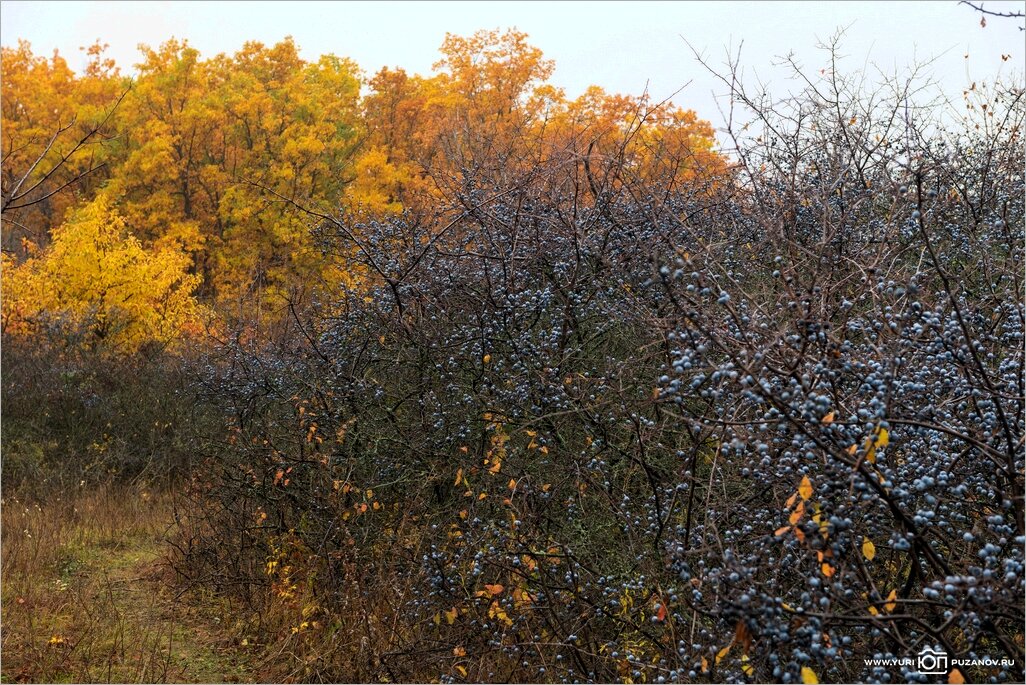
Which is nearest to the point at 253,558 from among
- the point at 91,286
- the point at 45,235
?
the point at 91,286

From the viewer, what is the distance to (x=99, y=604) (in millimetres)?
7496

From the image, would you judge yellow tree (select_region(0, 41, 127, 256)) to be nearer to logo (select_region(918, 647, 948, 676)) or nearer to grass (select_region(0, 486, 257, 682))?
grass (select_region(0, 486, 257, 682))

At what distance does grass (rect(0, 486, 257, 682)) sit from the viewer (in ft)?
20.3

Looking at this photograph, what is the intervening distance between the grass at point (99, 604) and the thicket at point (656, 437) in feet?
1.40

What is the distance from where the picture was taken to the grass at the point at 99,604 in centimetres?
619

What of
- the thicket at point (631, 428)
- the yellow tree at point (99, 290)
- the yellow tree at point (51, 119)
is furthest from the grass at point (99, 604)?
the yellow tree at point (51, 119)

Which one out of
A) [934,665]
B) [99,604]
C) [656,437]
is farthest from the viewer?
[99,604]

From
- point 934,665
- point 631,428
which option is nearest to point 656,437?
point 631,428

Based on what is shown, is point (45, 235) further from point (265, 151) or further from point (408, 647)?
point (408, 647)

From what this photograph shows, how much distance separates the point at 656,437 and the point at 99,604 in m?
4.85

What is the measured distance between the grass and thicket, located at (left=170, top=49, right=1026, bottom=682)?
426 mm

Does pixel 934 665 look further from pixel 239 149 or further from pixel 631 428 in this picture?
pixel 239 149

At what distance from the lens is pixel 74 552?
9109mm

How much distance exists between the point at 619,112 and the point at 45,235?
1943cm
